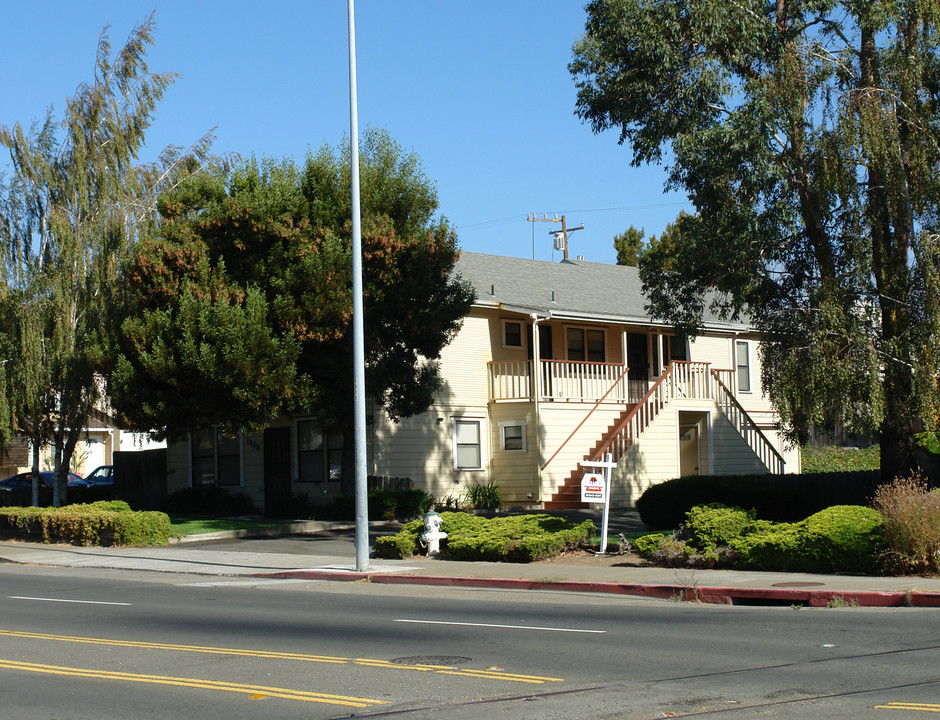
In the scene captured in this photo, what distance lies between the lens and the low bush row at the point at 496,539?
18.7 metres

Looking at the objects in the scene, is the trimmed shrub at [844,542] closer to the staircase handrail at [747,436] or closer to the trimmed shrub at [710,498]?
the trimmed shrub at [710,498]

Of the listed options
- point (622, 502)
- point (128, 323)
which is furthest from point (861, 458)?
point (128, 323)

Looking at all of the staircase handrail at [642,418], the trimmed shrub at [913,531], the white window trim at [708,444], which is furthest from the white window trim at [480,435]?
the trimmed shrub at [913,531]

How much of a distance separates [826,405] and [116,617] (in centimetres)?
1101

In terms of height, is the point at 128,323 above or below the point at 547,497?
above

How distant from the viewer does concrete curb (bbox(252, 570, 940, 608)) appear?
12.8m

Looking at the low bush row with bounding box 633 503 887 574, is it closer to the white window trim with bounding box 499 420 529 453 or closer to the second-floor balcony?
the white window trim with bounding box 499 420 529 453

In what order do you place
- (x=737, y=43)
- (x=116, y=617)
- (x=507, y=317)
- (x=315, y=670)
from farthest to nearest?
(x=507, y=317), (x=737, y=43), (x=116, y=617), (x=315, y=670)

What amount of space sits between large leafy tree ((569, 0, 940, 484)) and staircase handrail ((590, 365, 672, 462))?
9205mm

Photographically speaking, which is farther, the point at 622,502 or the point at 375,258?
the point at 622,502

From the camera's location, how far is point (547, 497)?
30938 mm

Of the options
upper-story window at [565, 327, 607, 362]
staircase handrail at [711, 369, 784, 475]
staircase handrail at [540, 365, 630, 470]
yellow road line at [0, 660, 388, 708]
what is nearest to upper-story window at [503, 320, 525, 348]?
upper-story window at [565, 327, 607, 362]

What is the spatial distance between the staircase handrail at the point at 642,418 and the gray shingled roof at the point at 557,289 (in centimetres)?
211

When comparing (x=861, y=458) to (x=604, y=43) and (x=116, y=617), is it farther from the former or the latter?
(x=116, y=617)
